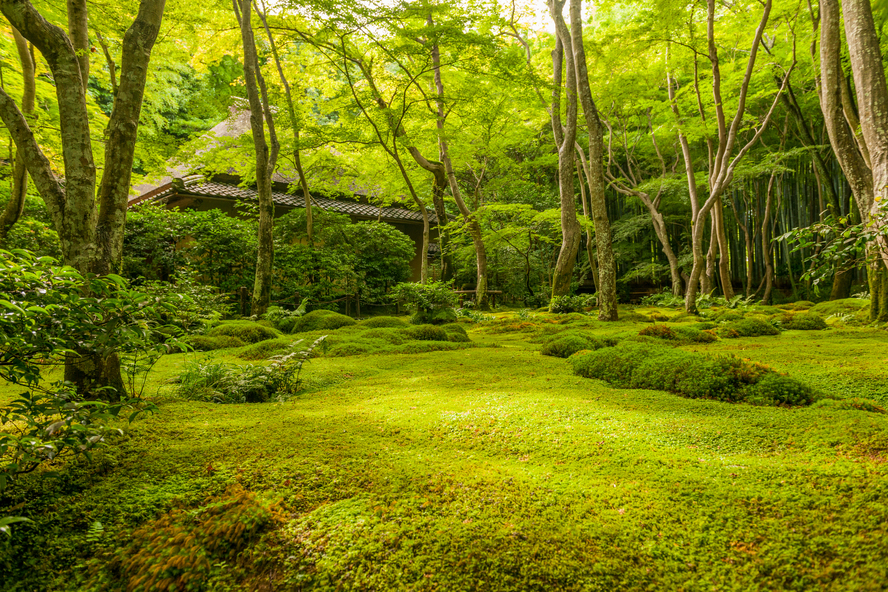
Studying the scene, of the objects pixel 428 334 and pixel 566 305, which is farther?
pixel 566 305

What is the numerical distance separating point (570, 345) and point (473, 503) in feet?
11.7

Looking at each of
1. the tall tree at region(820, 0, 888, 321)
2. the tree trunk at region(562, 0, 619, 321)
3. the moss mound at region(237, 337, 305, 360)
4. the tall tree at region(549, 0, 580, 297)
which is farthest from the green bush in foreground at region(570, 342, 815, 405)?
the tall tree at region(549, 0, 580, 297)

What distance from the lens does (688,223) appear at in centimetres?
1711

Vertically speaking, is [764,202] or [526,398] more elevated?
[764,202]

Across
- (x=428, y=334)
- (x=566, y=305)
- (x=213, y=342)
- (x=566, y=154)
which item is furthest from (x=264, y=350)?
(x=566, y=154)

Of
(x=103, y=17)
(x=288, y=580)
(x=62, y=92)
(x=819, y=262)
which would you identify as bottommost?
(x=288, y=580)

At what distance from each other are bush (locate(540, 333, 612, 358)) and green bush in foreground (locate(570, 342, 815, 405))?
0.85m

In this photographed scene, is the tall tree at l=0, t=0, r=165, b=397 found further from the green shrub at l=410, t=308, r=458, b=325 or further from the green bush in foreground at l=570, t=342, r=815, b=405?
the green shrub at l=410, t=308, r=458, b=325

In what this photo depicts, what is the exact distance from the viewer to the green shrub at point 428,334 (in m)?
6.44

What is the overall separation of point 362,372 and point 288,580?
295 cm

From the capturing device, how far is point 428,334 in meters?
6.51

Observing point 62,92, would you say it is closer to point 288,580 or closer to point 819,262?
point 288,580

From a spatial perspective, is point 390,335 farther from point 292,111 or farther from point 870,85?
point 292,111

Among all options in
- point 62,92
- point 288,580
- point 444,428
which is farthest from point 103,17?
point 288,580
